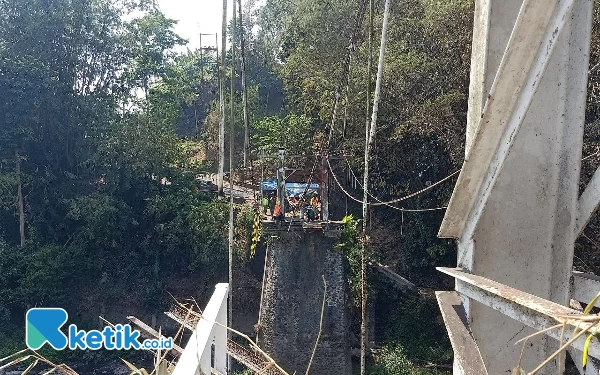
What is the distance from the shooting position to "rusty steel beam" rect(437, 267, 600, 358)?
44.1 inches

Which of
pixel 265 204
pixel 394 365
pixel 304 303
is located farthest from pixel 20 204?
pixel 394 365

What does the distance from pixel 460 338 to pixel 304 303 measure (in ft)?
30.6

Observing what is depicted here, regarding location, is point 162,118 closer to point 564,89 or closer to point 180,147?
point 180,147

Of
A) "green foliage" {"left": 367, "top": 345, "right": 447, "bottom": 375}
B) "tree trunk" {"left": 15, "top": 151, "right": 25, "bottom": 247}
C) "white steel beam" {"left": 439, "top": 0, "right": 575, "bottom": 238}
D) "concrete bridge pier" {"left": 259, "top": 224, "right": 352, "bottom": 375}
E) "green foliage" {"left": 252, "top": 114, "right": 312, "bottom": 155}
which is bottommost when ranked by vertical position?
"green foliage" {"left": 367, "top": 345, "right": 447, "bottom": 375}

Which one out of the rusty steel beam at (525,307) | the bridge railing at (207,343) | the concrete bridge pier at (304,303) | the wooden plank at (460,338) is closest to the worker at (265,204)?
the concrete bridge pier at (304,303)

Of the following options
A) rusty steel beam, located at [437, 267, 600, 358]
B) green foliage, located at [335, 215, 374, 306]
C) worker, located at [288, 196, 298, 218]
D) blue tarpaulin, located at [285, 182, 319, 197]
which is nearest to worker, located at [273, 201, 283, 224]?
worker, located at [288, 196, 298, 218]

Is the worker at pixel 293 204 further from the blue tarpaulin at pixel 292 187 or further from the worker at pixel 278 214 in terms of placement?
the worker at pixel 278 214

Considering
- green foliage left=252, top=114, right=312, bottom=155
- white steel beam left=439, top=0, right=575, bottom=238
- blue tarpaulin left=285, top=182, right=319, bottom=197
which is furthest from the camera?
green foliage left=252, top=114, right=312, bottom=155

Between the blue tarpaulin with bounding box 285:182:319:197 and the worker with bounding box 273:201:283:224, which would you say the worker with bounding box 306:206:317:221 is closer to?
the worker with bounding box 273:201:283:224

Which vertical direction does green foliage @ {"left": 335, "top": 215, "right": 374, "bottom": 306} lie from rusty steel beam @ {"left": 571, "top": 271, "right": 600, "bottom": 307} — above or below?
below

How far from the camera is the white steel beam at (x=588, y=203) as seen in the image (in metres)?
1.95

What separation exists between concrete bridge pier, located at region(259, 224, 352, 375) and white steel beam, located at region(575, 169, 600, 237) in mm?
8870

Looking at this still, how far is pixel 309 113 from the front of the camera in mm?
16469

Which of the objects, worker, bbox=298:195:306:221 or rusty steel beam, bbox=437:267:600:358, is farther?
worker, bbox=298:195:306:221
